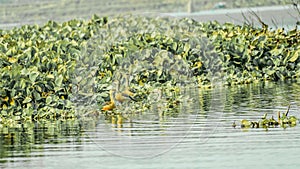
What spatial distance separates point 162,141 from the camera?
26.7 feet

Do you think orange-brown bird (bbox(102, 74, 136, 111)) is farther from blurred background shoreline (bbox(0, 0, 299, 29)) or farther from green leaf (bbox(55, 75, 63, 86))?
blurred background shoreline (bbox(0, 0, 299, 29))

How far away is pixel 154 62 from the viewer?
1228 centimetres

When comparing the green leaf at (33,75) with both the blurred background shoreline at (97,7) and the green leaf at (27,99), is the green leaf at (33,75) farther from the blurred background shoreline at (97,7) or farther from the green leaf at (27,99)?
the blurred background shoreline at (97,7)

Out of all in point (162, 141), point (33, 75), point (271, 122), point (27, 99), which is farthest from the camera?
point (33, 75)

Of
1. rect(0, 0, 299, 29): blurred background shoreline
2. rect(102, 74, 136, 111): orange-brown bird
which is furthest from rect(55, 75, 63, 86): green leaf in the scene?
rect(0, 0, 299, 29): blurred background shoreline

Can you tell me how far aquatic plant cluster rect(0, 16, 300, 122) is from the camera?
10.1m

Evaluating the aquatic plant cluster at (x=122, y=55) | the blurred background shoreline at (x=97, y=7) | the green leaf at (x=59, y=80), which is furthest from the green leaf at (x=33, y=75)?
the blurred background shoreline at (x=97, y=7)

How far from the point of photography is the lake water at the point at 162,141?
7332 mm

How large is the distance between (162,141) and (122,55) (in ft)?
13.2

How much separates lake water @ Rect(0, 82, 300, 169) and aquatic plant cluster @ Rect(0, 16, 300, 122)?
0.62 meters

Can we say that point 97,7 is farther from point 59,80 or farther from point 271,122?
point 271,122

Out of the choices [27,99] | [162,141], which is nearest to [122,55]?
[27,99]

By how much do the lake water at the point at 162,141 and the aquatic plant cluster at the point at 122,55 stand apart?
0.62 metres

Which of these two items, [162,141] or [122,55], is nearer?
[162,141]
